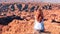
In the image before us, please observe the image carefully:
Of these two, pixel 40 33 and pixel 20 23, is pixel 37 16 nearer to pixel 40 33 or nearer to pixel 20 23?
pixel 40 33

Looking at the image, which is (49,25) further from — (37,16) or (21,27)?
(37,16)

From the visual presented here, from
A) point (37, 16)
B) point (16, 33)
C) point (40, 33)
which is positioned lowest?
point (16, 33)

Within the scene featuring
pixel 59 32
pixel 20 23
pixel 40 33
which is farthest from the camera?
pixel 20 23

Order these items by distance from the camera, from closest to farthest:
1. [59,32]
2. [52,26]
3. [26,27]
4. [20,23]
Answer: [59,32]
[52,26]
[26,27]
[20,23]

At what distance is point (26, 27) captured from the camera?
Answer: 15773 mm

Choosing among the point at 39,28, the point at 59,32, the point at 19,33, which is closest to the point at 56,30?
the point at 59,32

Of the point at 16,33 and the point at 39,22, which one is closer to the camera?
the point at 39,22

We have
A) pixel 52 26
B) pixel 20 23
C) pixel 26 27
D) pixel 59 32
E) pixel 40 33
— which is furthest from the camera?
pixel 20 23

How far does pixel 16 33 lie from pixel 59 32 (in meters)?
3.85

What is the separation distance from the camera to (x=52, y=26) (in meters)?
14.3

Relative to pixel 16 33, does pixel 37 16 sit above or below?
above

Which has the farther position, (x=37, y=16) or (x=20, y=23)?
(x=20, y=23)

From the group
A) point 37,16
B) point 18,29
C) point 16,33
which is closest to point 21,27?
point 18,29

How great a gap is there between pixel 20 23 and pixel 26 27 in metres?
1.46
